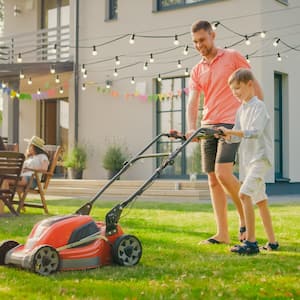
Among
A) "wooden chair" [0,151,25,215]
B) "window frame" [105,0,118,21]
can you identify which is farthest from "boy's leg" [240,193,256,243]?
"window frame" [105,0,118,21]

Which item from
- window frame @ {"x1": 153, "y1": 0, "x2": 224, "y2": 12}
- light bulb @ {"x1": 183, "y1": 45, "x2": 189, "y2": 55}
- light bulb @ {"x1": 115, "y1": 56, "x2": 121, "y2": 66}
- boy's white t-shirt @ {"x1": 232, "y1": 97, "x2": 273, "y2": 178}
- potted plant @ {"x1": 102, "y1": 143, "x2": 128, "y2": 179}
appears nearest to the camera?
boy's white t-shirt @ {"x1": 232, "y1": 97, "x2": 273, "y2": 178}

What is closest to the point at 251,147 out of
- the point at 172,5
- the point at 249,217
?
the point at 249,217

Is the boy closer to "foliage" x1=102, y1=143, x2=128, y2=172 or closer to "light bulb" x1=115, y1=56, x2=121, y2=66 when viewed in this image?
"foliage" x1=102, y1=143, x2=128, y2=172

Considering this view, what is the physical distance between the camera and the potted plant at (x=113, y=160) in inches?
546

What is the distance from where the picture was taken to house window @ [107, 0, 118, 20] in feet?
49.6

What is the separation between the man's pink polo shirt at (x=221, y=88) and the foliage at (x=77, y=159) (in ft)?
31.4

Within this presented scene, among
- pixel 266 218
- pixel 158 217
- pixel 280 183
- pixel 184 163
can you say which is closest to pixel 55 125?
pixel 184 163

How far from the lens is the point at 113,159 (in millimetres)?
13867

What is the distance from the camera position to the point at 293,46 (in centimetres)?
1366

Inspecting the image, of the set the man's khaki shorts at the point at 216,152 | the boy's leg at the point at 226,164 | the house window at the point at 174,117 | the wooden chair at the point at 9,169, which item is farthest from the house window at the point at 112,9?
the boy's leg at the point at 226,164

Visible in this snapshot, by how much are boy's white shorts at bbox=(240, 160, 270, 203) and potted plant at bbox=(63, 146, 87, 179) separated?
400 inches

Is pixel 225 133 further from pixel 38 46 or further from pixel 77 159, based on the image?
pixel 38 46

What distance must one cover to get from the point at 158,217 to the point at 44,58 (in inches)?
402

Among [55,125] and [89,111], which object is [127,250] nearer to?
[89,111]
